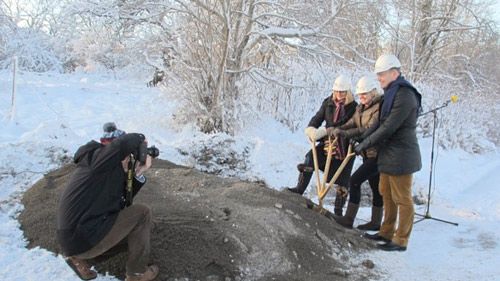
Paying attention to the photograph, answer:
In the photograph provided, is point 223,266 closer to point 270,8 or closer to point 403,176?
point 403,176

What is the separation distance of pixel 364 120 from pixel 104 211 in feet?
8.62

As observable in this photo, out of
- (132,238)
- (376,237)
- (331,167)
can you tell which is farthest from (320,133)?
(132,238)

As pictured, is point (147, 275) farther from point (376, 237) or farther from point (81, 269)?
point (376, 237)

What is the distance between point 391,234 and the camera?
15.0ft

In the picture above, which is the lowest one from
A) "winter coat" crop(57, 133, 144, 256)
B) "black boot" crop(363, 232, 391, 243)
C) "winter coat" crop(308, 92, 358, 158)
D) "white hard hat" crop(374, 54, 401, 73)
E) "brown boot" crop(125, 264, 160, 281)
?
"black boot" crop(363, 232, 391, 243)

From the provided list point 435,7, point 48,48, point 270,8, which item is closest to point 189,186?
point 270,8

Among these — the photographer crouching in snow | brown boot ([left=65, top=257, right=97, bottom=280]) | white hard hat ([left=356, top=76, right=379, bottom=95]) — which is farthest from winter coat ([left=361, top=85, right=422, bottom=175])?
brown boot ([left=65, top=257, right=97, bottom=280])

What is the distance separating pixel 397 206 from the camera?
14.8ft

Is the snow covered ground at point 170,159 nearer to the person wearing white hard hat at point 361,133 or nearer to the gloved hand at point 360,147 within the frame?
the person wearing white hard hat at point 361,133

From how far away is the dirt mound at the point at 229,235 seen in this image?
3.46 m

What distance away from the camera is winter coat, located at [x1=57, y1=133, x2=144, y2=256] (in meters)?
2.97

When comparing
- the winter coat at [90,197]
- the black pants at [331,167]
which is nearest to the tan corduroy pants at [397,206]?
the black pants at [331,167]

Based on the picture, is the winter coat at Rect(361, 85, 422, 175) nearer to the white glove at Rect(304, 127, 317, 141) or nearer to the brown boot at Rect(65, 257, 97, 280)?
the white glove at Rect(304, 127, 317, 141)

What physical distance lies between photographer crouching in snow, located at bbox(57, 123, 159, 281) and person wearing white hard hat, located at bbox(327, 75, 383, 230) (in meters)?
2.21
